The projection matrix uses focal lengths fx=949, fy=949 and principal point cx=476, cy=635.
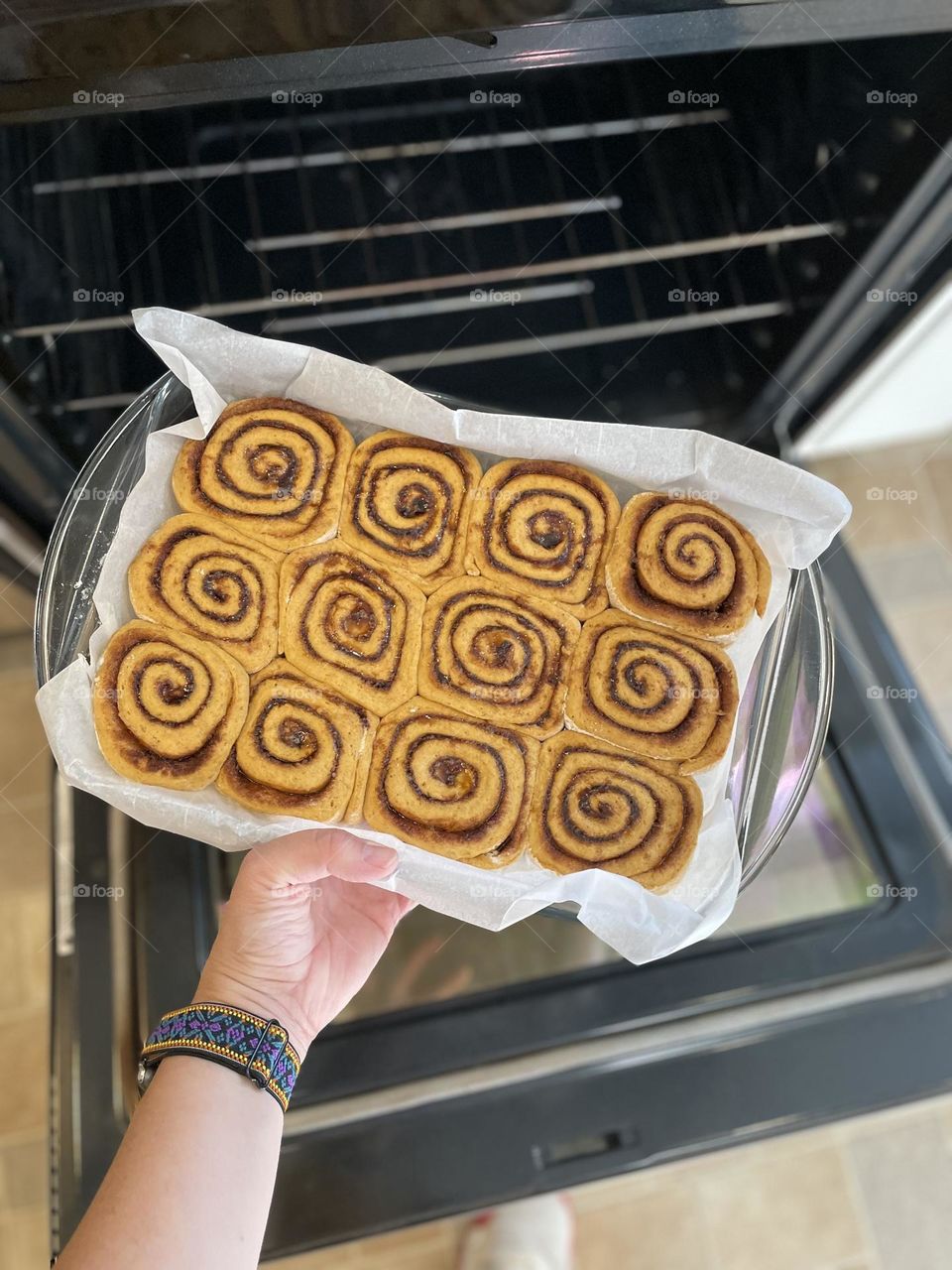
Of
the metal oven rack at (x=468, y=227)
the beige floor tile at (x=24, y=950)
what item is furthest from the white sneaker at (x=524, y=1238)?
the metal oven rack at (x=468, y=227)

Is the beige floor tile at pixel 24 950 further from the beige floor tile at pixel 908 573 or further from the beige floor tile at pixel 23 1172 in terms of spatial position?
the beige floor tile at pixel 908 573

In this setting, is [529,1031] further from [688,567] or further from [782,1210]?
[782,1210]

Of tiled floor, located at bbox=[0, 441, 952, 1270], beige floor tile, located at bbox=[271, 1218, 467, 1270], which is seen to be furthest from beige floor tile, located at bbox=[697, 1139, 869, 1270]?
beige floor tile, located at bbox=[271, 1218, 467, 1270]

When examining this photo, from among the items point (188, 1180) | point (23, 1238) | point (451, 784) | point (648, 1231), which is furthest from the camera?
point (648, 1231)

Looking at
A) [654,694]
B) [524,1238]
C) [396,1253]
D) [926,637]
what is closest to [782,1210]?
[524,1238]

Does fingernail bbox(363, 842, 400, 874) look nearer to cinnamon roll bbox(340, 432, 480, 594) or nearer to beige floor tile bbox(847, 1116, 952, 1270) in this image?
cinnamon roll bbox(340, 432, 480, 594)

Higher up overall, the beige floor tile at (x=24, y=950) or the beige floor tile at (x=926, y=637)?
the beige floor tile at (x=926, y=637)
